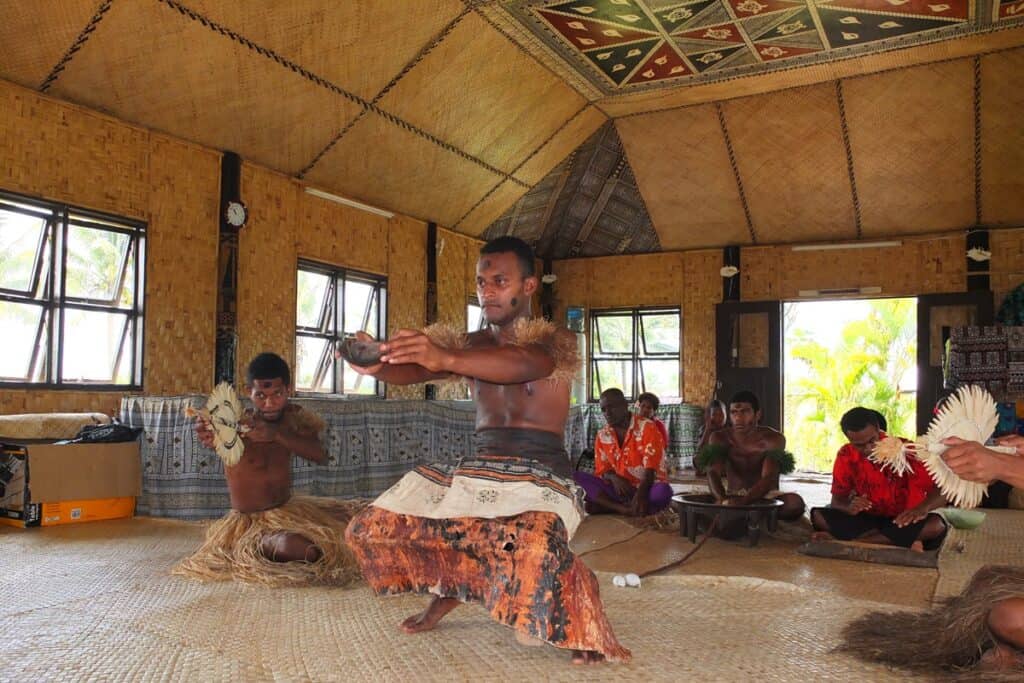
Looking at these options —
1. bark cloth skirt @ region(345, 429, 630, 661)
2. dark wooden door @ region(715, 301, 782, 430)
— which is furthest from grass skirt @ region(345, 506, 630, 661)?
dark wooden door @ region(715, 301, 782, 430)

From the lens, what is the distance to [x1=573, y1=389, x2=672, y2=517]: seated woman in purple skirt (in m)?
5.52

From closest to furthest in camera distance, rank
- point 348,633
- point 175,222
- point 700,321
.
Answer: point 348,633 → point 175,222 → point 700,321

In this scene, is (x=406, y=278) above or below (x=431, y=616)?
above

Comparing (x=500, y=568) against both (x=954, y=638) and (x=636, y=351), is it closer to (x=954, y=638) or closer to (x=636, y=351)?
(x=954, y=638)

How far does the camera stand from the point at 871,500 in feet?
14.7

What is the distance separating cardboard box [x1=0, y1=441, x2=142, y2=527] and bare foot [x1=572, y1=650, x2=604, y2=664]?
382 centimetres

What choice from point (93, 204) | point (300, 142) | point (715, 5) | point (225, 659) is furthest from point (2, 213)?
point (715, 5)

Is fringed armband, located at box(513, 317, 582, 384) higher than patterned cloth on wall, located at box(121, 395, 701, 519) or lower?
→ higher

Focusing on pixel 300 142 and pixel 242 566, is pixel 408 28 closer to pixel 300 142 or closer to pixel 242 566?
pixel 300 142

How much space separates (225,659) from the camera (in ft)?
7.46

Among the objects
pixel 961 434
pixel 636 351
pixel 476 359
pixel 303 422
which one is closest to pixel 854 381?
pixel 636 351

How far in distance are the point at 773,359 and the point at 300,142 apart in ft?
21.2

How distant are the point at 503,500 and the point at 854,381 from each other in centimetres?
1252

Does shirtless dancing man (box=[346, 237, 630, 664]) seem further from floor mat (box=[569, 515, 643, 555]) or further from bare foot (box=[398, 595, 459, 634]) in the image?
floor mat (box=[569, 515, 643, 555])
